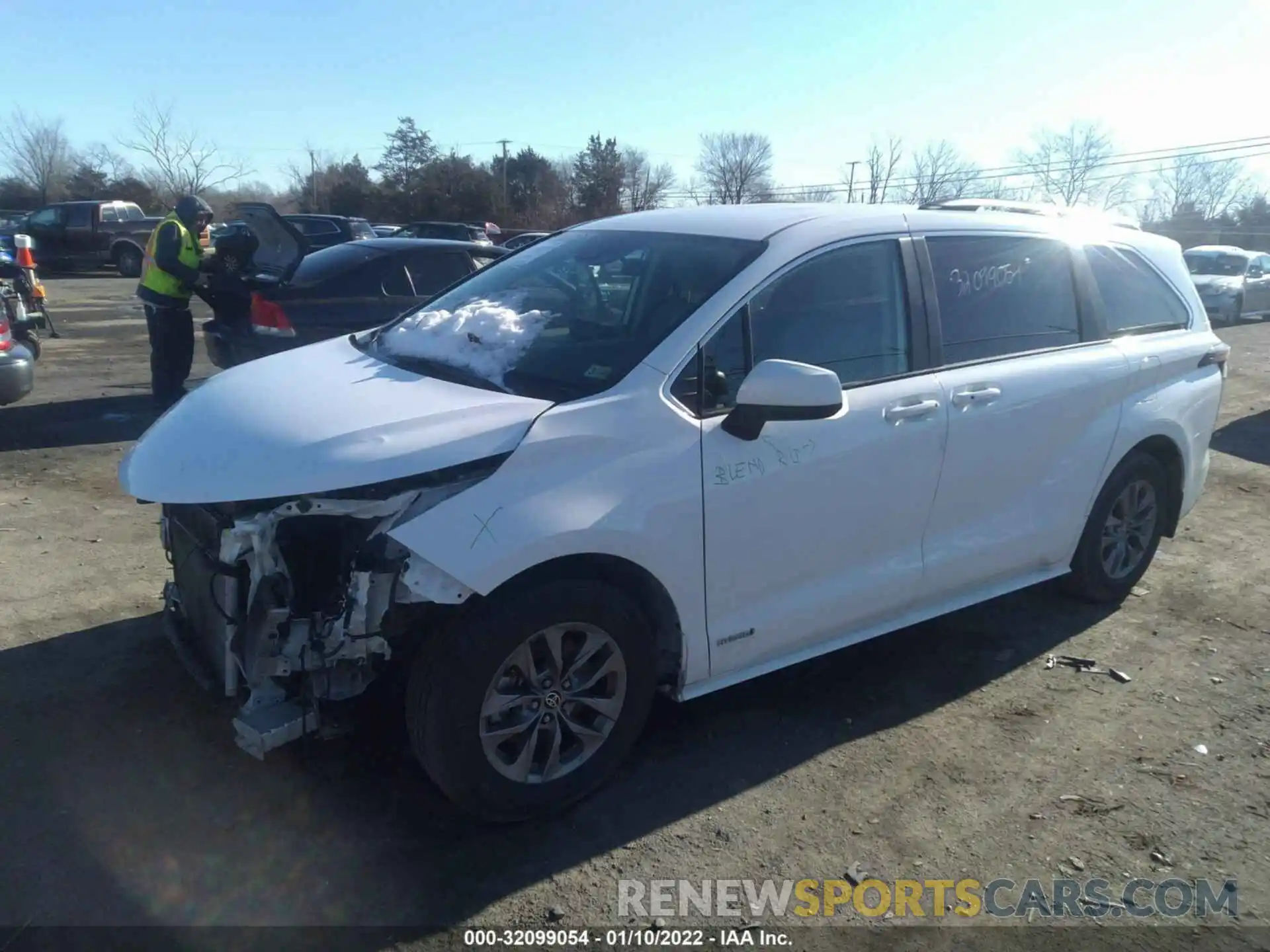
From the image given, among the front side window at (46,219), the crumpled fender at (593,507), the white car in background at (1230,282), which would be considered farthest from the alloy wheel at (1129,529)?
the front side window at (46,219)

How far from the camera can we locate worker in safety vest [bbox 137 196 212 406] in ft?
27.3

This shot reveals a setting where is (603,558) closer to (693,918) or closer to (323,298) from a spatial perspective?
(693,918)

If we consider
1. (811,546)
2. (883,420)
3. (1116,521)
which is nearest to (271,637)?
(811,546)

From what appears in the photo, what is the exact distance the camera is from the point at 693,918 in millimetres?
2883

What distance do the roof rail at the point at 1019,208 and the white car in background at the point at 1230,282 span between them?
701 inches

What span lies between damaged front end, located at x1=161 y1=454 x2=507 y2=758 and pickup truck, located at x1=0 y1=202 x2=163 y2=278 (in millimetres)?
28998

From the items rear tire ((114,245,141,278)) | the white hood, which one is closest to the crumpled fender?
the white hood

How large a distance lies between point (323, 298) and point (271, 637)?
5937 millimetres

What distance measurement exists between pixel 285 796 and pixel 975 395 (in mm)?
2990

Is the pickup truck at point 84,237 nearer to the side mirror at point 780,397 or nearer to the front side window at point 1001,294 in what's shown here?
the front side window at point 1001,294

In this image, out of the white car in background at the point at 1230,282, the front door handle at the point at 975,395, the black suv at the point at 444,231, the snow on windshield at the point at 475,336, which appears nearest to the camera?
the snow on windshield at the point at 475,336

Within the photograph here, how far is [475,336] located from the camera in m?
3.80

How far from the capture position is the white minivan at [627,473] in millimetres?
2961

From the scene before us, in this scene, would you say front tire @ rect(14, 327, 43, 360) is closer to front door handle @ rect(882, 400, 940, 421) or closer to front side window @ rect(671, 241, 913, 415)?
front side window @ rect(671, 241, 913, 415)
